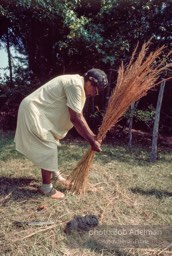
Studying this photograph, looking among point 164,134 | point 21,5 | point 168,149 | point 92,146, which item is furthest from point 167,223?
point 21,5

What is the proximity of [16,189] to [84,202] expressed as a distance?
739 millimetres

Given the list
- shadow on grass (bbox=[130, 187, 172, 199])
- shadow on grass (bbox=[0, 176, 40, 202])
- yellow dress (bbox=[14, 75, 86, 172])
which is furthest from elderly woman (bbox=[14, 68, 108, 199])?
shadow on grass (bbox=[130, 187, 172, 199])

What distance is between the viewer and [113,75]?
246 inches

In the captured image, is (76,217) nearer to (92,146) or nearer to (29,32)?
(92,146)

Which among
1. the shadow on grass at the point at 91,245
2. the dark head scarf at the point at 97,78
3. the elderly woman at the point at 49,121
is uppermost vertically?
the dark head scarf at the point at 97,78

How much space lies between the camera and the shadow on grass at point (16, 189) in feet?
9.68

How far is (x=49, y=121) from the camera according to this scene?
2936mm

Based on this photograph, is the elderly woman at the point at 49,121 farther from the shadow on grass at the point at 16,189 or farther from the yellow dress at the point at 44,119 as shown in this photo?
the shadow on grass at the point at 16,189

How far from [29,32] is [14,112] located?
174cm

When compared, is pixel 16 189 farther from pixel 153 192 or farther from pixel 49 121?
pixel 153 192

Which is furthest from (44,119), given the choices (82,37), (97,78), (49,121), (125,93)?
(82,37)

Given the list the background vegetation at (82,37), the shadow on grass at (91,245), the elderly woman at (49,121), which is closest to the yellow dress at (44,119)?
the elderly woman at (49,121)

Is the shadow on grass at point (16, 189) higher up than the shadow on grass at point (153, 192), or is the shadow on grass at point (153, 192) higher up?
the shadow on grass at point (16, 189)

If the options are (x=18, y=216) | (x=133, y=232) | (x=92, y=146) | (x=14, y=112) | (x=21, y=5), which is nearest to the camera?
(x=133, y=232)
